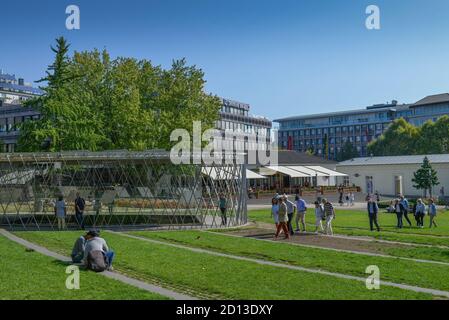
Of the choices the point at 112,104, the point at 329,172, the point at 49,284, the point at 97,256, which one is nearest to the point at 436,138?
the point at 329,172

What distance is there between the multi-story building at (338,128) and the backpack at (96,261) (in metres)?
117

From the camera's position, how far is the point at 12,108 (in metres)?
83.8

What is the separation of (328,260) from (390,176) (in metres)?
51.4

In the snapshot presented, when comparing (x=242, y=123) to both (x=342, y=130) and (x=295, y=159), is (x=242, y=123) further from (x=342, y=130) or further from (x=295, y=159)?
(x=295, y=159)

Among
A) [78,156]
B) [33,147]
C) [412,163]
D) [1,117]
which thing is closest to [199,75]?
[33,147]

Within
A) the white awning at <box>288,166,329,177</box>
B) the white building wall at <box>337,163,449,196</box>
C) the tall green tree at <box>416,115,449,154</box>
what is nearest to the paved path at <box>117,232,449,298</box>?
the white awning at <box>288,166,329,177</box>

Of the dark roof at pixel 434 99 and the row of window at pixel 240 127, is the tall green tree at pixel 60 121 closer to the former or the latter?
the row of window at pixel 240 127

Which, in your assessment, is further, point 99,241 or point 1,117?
point 1,117

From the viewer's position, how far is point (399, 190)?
6184 centimetres

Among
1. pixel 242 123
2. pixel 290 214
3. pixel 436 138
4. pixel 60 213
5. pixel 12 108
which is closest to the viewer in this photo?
pixel 290 214

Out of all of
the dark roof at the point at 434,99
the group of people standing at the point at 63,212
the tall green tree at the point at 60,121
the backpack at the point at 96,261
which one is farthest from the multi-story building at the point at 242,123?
the backpack at the point at 96,261

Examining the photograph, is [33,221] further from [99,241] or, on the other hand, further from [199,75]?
[199,75]
